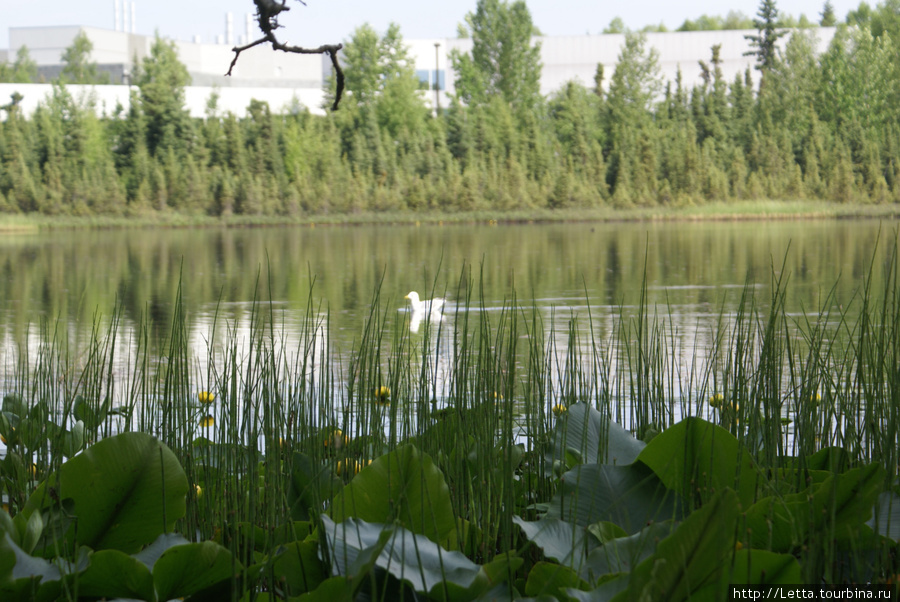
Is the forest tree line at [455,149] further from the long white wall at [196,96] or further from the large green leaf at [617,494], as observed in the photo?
the large green leaf at [617,494]

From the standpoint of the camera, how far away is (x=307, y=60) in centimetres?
5884

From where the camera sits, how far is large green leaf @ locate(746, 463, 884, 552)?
1097mm

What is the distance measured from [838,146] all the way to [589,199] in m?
9.00

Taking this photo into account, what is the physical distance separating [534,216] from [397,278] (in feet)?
68.8

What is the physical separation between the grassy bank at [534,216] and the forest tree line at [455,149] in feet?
1.47

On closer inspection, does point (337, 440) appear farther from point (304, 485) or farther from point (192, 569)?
point (192, 569)

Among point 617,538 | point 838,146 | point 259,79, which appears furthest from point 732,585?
point 259,79

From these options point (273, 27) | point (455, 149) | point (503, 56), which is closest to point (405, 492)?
point (273, 27)

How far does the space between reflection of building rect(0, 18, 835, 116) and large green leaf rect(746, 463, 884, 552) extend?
1720 inches

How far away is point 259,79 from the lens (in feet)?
188

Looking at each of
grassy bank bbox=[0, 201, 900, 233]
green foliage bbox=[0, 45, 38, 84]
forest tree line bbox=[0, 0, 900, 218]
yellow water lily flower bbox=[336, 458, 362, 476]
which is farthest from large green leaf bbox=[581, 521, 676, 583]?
green foliage bbox=[0, 45, 38, 84]

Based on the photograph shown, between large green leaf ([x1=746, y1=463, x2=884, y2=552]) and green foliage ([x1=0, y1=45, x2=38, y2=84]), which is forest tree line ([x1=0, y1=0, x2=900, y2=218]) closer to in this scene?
green foliage ([x1=0, y1=45, x2=38, y2=84])

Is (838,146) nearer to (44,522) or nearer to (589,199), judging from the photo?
(589,199)

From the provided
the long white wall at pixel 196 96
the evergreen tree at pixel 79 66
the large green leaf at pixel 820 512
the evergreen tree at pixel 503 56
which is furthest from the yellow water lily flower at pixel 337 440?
the evergreen tree at pixel 79 66
